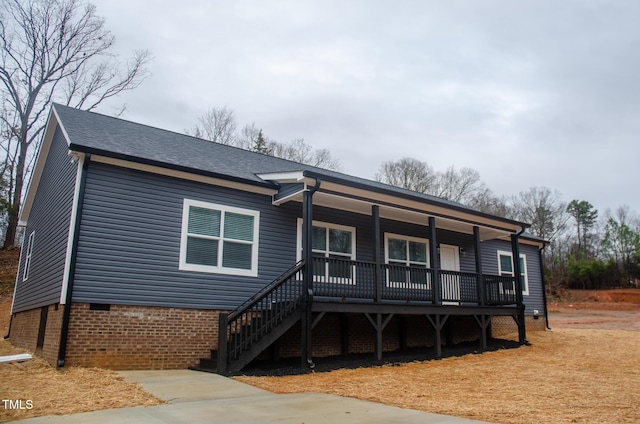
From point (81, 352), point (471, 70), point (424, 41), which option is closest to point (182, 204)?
point (81, 352)

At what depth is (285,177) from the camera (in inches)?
446

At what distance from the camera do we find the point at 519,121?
27.7 m

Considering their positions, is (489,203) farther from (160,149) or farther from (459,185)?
(160,149)

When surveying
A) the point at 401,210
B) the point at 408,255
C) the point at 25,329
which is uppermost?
the point at 401,210

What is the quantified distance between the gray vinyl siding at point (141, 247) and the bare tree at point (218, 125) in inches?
952

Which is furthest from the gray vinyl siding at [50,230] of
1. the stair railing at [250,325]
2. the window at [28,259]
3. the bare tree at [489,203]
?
the bare tree at [489,203]

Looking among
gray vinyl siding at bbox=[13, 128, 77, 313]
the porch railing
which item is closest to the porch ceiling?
the porch railing

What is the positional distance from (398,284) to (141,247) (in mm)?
6706

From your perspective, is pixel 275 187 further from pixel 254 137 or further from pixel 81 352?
pixel 254 137

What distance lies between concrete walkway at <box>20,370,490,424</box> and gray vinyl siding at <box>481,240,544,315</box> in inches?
471

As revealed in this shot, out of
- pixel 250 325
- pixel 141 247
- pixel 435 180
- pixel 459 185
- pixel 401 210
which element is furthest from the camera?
pixel 459 185

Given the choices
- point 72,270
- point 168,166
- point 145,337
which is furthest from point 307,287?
point 72,270

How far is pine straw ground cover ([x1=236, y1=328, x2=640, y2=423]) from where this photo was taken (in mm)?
6418

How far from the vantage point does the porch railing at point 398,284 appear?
10966mm
